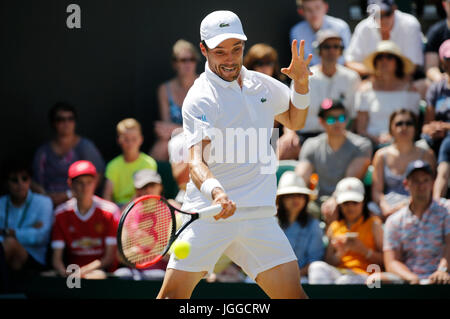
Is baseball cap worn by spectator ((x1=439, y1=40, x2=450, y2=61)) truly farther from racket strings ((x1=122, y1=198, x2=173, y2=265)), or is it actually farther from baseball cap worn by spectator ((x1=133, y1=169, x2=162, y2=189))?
racket strings ((x1=122, y1=198, x2=173, y2=265))

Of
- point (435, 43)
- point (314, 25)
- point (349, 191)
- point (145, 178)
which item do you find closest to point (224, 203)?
point (349, 191)

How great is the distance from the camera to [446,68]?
668 cm

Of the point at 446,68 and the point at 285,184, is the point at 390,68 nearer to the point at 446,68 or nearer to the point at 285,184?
the point at 446,68

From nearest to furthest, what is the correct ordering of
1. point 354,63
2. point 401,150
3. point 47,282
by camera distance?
point 47,282 → point 401,150 → point 354,63

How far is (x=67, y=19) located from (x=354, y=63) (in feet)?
8.24

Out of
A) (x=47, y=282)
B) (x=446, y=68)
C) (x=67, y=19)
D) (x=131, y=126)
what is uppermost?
(x=67, y=19)

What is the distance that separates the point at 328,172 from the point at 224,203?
115 inches

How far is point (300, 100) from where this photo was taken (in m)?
4.25

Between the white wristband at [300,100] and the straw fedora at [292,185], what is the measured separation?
6.16 ft

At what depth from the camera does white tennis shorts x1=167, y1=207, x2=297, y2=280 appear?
4.11 meters

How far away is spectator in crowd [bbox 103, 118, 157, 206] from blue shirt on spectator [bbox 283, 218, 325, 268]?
144 centimetres
